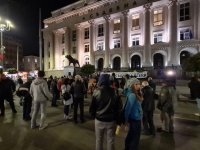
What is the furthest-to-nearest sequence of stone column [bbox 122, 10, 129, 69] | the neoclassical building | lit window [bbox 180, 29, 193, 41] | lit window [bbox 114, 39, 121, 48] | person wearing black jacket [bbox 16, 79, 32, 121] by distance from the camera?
lit window [bbox 114, 39, 121, 48], stone column [bbox 122, 10, 129, 69], the neoclassical building, lit window [bbox 180, 29, 193, 41], person wearing black jacket [bbox 16, 79, 32, 121]

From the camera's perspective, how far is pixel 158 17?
141ft

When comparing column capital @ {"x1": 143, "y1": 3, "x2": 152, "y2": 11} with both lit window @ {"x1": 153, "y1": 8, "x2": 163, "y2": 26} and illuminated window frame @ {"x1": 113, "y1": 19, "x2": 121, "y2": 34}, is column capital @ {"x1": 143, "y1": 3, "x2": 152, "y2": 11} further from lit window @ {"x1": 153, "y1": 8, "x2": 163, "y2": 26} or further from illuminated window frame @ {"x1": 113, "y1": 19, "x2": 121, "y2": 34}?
illuminated window frame @ {"x1": 113, "y1": 19, "x2": 121, "y2": 34}

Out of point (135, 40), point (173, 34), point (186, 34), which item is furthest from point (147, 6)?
point (186, 34)

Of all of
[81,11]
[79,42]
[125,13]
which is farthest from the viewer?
[79,42]

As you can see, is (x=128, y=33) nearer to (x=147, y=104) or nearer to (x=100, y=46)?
(x=100, y=46)

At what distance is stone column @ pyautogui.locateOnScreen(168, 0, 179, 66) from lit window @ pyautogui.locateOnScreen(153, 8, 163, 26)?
2.17m

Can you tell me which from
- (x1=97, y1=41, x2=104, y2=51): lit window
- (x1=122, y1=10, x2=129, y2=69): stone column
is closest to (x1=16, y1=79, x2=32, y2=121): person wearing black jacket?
(x1=122, y1=10, x2=129, y2=69): stone column

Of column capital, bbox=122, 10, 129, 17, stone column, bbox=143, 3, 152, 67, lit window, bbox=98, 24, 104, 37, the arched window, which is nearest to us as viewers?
stone column, bbox=143, 3, 152, 67

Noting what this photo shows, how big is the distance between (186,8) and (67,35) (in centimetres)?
3050

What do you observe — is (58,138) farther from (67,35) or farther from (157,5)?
(67,35)

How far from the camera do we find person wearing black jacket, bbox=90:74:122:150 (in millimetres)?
4258

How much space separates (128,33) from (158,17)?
6.82 metres

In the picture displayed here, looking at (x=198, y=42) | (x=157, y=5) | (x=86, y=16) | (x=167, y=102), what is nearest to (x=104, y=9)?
(x=86, y=16)

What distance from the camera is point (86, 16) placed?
53906 mm
